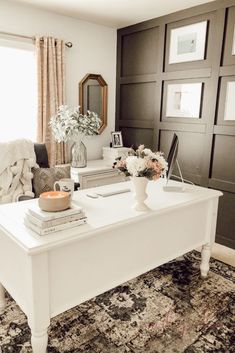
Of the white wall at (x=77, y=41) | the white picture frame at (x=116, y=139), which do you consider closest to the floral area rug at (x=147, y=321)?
the white picture frame at (x=116, y=139)

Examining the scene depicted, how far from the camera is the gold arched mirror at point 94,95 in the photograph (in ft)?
12.2

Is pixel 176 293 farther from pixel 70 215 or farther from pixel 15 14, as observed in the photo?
pixel 15 14

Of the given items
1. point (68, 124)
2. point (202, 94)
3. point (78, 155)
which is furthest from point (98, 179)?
point (202, 94)

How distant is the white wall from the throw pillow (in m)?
1.17

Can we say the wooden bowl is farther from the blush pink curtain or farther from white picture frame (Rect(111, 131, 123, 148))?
white picture frame (Rect(111, 131, 123, 148))

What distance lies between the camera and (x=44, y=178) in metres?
2.78

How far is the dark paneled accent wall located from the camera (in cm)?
292

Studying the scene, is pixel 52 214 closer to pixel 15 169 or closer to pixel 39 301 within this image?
pixel 39 301

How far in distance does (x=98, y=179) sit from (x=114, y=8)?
1.83m

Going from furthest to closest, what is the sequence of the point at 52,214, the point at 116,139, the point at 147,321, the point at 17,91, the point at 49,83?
the point at 116,139 < the point at 49,83 < the point at 17,91 < the point at 147,321 < the point at 52,214

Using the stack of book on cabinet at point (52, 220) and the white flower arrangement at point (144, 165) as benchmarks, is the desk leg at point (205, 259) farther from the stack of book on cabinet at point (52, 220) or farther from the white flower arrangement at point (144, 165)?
the stack of book on cabinet at point (52, 220)

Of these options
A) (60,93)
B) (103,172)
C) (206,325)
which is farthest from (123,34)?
(206,325)

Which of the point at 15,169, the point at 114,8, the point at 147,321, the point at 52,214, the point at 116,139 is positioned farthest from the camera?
the point at 116,139

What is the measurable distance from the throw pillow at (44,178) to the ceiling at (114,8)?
1667 millimetres
